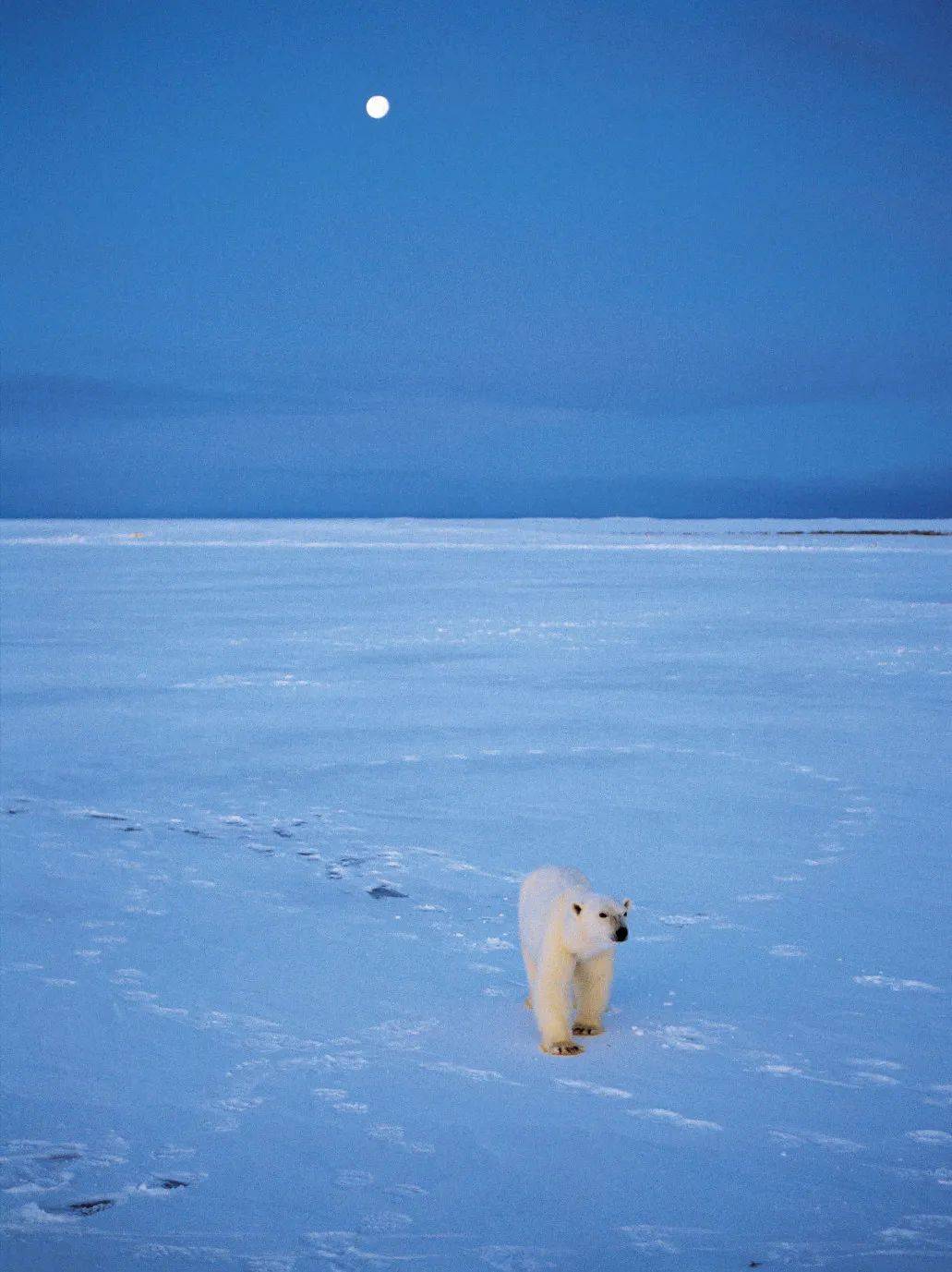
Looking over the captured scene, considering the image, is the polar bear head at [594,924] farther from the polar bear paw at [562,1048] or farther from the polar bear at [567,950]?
the polar bear paw at [562,1048]

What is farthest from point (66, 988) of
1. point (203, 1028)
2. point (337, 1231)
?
A: point (337, 1231)

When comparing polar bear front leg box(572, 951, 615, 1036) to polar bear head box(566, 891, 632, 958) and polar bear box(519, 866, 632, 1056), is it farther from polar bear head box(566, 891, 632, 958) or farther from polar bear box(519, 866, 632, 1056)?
polar bear head box(566, 891, 632, 958)

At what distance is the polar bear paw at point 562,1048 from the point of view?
11.1 feet

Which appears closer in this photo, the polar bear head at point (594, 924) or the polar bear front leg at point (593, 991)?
the polar bear head at point (594, 924)

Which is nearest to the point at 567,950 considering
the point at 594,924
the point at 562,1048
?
the point at 594,924

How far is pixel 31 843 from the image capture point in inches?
217

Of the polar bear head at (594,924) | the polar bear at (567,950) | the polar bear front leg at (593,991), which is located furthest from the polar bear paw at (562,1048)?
the polar bear head at (594,924)

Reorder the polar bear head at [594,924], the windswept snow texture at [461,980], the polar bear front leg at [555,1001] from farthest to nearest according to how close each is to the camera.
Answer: the polar bear front leg at [555,1001] < the polar bear head at [594,924] < the windswept snow texture at [461,980]

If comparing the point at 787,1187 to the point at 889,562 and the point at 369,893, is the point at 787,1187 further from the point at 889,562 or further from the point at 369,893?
the point at 889,562

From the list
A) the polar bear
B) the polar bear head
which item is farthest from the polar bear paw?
the polar bear head

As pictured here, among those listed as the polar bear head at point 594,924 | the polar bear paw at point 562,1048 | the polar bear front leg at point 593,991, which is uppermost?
the polar bear head at point 594,924

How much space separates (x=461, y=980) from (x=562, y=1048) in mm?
664

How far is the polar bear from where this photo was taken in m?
3.20

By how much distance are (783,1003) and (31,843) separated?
3481mm
